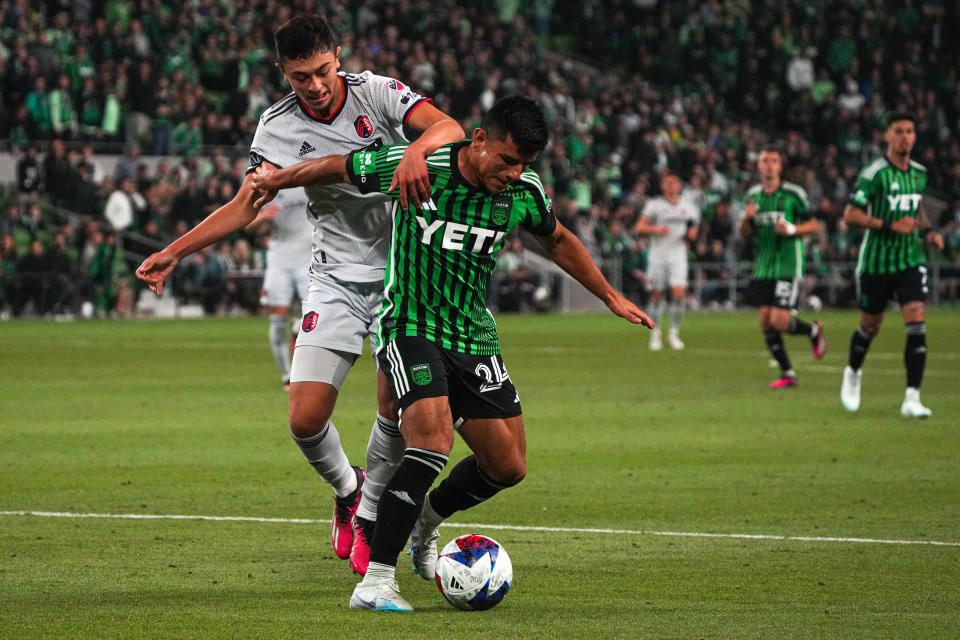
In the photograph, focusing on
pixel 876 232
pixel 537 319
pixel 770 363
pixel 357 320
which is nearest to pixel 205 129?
pixel 537 319

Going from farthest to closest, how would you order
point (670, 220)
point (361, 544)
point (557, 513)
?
point (670, 220)
point (557, 513)
point (361, 544)

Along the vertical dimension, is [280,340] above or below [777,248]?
below

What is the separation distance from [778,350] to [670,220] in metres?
7.80

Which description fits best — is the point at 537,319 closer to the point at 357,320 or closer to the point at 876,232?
the point at 876,232

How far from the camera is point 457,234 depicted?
6004mm

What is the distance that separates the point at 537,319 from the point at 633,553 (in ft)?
74.5

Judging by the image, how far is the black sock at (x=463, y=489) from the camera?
6.16 metres

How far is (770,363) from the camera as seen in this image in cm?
1859

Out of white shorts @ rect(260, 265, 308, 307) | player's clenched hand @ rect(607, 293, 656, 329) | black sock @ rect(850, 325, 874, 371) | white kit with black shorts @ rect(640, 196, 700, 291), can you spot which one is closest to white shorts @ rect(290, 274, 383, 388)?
player's clenched hand @ rect(607, 293, 656, 329)

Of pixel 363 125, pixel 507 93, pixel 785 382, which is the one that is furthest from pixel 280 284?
pixel 507 93

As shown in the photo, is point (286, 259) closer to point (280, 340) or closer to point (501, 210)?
point (280, 340)

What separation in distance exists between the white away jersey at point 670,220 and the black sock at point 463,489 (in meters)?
17.1

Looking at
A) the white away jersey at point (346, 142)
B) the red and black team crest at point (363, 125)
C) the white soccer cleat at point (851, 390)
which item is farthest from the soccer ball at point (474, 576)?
the white soccer cleat at point (851, 390)

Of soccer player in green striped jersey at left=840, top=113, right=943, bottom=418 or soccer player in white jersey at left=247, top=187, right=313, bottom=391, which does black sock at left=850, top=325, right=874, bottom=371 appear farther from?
soccer player in white jersey at left=247, top=187, right=313, bottom=391
